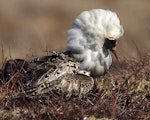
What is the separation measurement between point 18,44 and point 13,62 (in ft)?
31.4

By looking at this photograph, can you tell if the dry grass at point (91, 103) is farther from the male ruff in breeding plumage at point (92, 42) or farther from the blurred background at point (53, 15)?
the blurred background at point (53, 15)

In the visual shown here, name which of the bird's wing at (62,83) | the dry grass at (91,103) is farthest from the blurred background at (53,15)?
the bird's wing at (62,83)

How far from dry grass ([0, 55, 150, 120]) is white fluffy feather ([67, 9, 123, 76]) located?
0.98 feet

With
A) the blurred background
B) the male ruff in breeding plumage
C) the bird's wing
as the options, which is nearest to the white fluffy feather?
the male ruff in breeding plumage

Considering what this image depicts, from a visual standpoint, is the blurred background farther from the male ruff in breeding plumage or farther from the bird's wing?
the bird's wing

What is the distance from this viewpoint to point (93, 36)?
10.1 metres

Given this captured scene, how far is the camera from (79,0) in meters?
31.4

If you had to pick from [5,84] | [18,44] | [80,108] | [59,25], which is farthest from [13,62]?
[59,25]

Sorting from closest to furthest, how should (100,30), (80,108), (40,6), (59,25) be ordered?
(80,108), (100,30), (59,25), (40,6)

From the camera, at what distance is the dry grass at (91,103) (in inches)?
345

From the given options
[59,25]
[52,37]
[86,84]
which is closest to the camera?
[86,84]

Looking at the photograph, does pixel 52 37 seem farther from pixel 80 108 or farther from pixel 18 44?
pixel 80 108

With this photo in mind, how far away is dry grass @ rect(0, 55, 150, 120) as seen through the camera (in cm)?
876

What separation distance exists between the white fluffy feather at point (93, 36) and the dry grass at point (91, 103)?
30 centimetres
